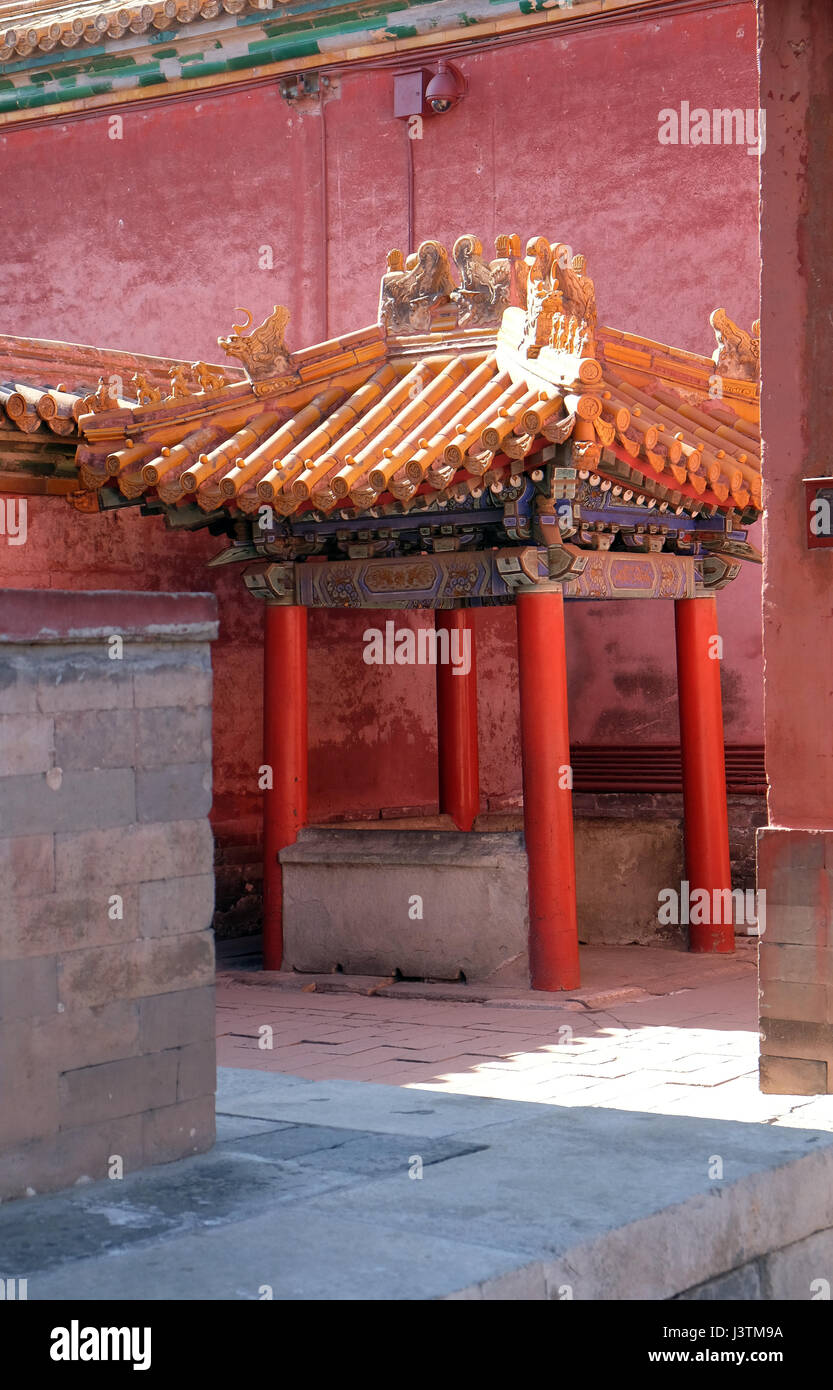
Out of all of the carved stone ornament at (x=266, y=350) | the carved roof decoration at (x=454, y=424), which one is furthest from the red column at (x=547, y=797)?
the carved stone ornament at (x=266, y=350)

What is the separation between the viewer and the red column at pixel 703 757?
9.60 meters

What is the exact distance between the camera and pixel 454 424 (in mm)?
8055

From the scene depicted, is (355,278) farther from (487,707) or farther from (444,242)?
(487,707)

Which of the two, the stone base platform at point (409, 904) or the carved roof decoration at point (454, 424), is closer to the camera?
the carved roof decoration at point (454, 424)

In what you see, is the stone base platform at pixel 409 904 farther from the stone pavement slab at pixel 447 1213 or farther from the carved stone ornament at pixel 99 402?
the stone pavement slab at pixel 447 1213

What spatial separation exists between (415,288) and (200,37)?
4.73 metres

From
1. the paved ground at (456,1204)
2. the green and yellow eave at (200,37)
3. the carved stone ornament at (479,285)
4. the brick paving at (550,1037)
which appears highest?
the green and yellow eave at (200,37)

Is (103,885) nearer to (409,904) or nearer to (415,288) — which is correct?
(409,904)

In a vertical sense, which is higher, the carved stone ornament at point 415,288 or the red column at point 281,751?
the carved stone ornament at point 415,288

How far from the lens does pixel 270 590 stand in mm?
9273

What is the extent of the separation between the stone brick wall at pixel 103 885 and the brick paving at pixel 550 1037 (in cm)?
173

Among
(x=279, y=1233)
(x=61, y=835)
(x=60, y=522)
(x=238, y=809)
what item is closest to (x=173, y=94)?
(x=60, y=522)

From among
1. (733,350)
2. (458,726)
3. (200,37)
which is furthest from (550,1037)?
(200,37)

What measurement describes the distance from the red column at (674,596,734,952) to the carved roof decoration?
0.51 meters
